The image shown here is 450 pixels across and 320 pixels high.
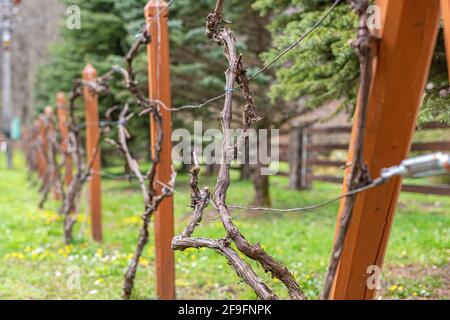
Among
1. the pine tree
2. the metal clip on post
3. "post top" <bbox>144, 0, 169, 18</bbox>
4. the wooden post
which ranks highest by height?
"post top" <bbox>144, 0, 169, 18</bbox>

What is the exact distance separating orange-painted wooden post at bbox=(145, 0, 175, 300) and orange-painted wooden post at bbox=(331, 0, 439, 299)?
6.50 feet

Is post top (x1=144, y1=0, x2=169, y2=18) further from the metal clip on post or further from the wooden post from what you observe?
the wooden post

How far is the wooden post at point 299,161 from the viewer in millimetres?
10125

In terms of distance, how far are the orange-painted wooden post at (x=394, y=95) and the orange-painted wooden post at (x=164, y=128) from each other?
1.98 metres

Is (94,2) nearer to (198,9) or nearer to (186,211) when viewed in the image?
(198,9)

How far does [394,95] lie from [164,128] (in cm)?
214

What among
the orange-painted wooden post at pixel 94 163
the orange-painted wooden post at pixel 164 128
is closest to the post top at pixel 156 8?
the orange-painted wooden post at pixel 164 128

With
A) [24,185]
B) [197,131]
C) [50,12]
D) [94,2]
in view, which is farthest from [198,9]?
[50,12]

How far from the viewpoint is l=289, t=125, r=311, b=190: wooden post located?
33.2 ft

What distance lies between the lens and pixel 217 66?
282 inches

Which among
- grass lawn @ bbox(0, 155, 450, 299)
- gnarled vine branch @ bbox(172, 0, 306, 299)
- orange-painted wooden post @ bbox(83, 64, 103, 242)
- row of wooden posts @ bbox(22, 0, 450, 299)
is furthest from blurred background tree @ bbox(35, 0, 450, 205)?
orange-painted wooden post @ bbox(83, 64, 103, 242)

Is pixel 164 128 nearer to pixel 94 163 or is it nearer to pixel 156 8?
pixel 156 8
